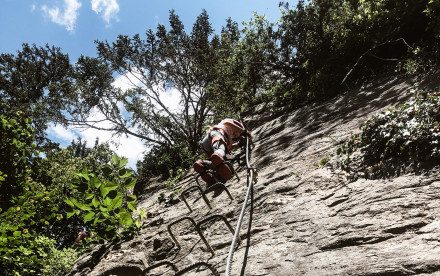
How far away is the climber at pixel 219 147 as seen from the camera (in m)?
5.00

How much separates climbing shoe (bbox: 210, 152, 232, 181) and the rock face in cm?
25

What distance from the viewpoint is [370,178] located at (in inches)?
111

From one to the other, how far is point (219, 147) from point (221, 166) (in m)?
0.63

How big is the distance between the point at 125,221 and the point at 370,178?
2.74 metres

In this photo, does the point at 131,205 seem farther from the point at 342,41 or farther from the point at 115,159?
the point at 342,41

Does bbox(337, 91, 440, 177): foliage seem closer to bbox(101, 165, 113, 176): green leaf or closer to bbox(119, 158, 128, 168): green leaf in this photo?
bbox(119, 158, 128, 168): green leaf

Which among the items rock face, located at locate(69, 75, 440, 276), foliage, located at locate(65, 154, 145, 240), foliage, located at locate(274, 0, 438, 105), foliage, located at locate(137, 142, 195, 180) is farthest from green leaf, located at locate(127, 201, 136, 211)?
foliage, located at locate(137, 142, 195, 180)

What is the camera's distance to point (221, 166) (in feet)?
16.4

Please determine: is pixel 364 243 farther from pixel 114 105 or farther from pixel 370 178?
pixel 114 105

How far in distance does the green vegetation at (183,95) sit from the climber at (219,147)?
1496 millimetres

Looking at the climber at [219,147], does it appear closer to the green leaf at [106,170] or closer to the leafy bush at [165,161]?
the green leaf at [106,170]

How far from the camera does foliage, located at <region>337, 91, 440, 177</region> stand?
8.64 feet

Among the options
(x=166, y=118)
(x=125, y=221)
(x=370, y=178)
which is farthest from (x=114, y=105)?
(x=370, y=178)

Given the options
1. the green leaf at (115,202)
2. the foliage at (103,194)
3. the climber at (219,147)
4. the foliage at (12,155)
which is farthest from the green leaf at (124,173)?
the foliage at (12,155)
